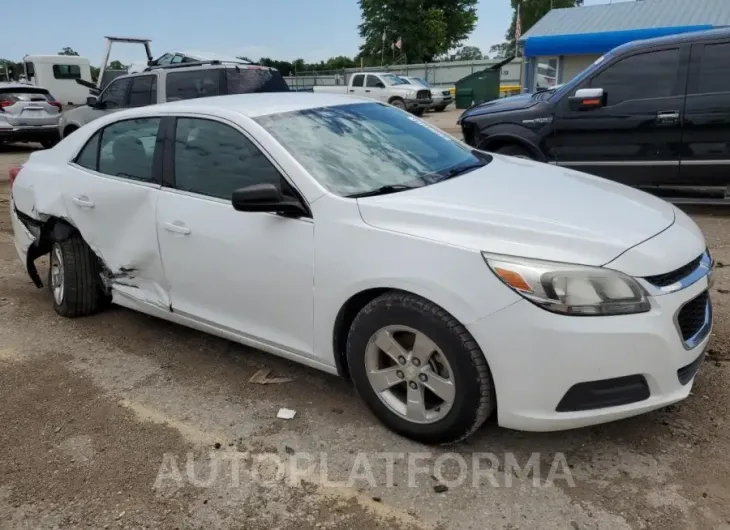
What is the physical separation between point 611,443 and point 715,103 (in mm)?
4833

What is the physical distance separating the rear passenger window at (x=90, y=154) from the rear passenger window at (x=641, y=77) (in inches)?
203

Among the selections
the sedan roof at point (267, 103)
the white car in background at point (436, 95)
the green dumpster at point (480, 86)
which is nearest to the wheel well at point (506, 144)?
the sedan roof at point (267, 103)

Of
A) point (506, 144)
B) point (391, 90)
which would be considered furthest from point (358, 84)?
point (506, 144)

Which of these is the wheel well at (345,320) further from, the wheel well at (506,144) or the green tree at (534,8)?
the green tree at (534,8)

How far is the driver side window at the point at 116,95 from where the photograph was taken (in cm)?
1076

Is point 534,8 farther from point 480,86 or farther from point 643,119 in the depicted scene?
point 643,119

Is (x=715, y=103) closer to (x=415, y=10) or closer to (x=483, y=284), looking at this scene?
(x=483, y=284)

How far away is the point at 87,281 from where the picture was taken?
4402 millimetres

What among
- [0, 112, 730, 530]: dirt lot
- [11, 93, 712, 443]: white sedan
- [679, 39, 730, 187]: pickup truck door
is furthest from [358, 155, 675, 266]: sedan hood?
[679, 39, 730, 187]: pickup truck door

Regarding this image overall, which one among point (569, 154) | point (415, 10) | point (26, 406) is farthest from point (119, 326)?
point (415, 10)

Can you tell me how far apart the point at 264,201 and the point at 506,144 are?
5007 millimetres

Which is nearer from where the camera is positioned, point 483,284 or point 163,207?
point 483,284

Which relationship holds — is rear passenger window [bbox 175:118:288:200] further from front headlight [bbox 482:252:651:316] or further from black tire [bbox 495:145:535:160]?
black tire [bbox 495:145:535:160]

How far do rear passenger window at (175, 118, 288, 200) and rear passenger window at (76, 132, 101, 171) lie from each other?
2.98 feet
